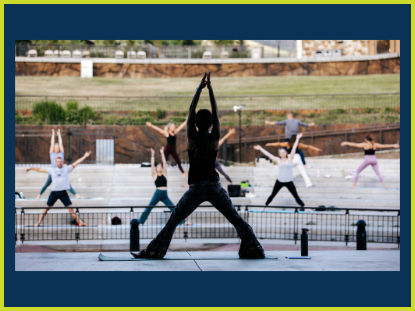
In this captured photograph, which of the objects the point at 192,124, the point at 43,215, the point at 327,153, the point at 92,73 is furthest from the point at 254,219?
the point at 92,73

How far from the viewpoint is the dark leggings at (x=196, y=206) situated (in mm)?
6070

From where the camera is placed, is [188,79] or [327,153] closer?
[327,153]

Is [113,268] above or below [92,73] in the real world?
below

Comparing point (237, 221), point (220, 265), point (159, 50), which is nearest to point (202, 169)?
point (237, 221)

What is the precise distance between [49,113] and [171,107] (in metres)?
7.27

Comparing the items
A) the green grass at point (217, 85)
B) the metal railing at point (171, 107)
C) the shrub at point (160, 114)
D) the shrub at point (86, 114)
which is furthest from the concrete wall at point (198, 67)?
the shrub at point (86, 114)

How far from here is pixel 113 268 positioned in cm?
568

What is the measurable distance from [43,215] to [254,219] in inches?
207

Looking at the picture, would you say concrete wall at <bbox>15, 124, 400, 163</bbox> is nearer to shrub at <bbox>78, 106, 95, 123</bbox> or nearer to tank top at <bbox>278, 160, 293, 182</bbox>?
shrub at <bbox>78, 106, 95, 123</bbox>

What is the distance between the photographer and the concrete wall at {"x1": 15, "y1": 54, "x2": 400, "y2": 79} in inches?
1455

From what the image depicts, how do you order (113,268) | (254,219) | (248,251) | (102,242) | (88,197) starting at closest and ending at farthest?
1. (113,268)
2. (248,251)
3. (102,242)
4. (254,219)
5. (88,197)

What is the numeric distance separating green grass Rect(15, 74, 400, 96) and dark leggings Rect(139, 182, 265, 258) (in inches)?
1027
